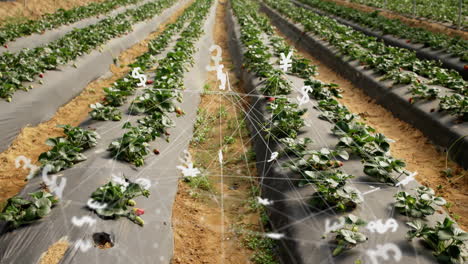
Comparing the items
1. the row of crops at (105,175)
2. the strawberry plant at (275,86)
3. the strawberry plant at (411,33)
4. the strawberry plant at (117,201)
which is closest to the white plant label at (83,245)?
the row of crops at (105,175)

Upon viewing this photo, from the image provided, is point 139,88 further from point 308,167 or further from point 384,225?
point 384,225

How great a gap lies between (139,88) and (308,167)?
3.60 m

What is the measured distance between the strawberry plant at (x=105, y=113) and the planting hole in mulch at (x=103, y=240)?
2287 mm

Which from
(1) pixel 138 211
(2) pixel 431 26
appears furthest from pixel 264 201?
(2) pixel 431 26

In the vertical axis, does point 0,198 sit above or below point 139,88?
below

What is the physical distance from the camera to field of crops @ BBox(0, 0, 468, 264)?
2.80 meters

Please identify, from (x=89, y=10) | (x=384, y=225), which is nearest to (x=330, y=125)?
(x=384, y=225)

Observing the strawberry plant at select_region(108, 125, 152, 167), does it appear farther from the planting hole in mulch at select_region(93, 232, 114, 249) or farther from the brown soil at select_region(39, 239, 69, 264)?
the brown soil at select_region(39, 239, 69, 264)

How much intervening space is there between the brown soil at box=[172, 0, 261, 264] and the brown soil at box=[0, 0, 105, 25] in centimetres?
1286

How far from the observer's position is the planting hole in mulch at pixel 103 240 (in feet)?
9.00

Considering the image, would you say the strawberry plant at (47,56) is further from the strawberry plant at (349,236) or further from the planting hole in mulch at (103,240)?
the strawberry plant at (349,236)

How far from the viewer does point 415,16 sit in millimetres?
15555

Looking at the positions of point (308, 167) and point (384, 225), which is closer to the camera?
point (384, 225)

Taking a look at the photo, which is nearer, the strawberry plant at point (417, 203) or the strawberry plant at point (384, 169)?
the strawberry plant at point (417, 203)
